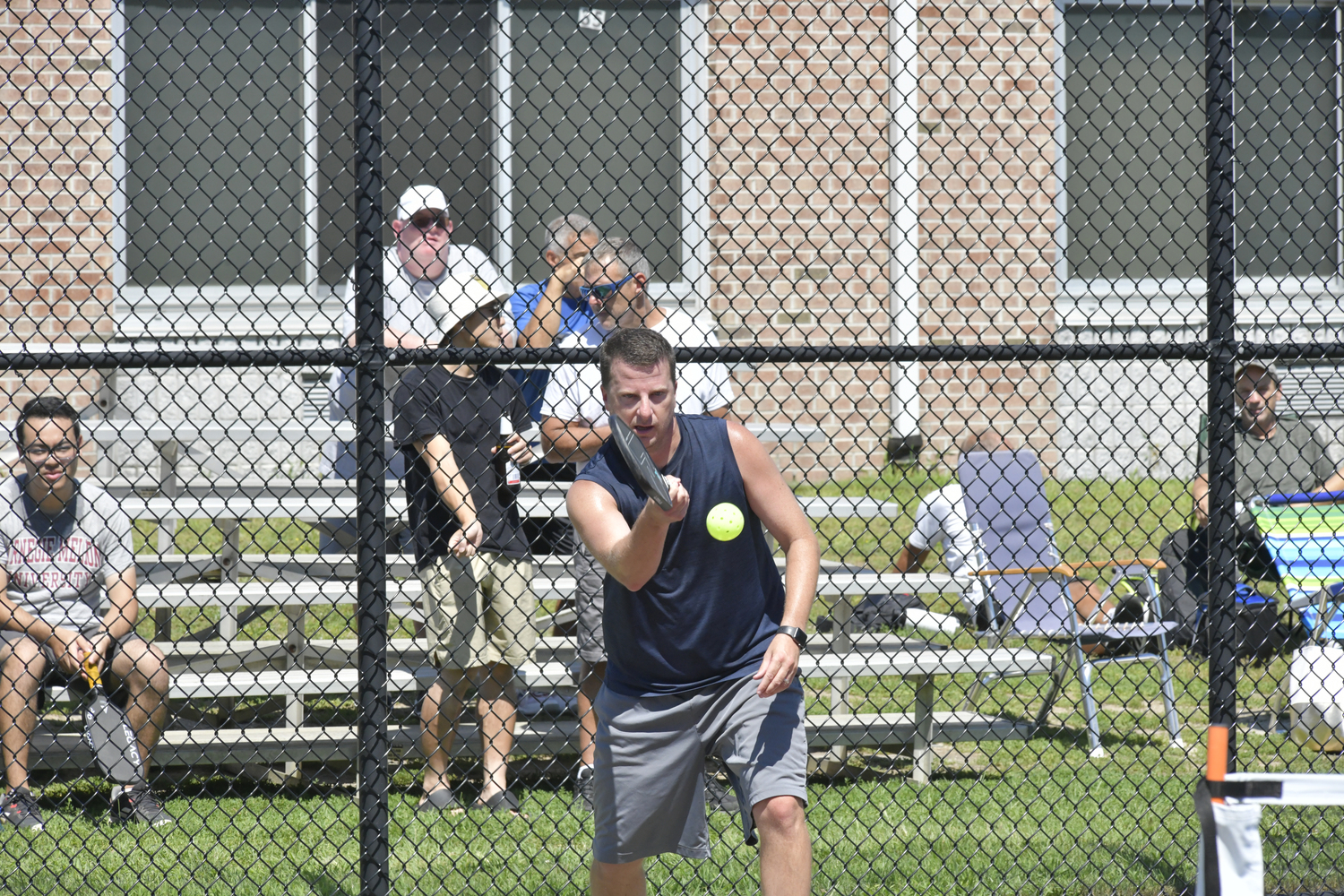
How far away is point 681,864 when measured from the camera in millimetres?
4113

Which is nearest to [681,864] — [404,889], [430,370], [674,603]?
[404,889]

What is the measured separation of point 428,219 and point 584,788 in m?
2.26

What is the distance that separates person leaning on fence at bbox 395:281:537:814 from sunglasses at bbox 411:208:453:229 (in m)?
0.82

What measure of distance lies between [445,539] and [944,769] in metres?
2.17

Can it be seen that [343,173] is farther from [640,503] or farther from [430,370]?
[640,503]

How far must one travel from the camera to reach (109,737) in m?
4.52

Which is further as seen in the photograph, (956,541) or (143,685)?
(956,541)

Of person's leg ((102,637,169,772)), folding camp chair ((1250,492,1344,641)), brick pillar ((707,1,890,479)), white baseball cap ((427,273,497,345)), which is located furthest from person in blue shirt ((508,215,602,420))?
brick pillar ((707,1,890,479))

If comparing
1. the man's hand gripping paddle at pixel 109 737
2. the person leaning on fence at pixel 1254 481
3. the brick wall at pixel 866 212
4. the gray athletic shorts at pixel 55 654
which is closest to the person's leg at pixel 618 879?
the man's hand gripping paddle at pixel 109 737

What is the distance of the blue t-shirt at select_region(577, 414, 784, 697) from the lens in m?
3.11

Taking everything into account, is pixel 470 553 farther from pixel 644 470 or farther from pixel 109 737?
pixel 644 470

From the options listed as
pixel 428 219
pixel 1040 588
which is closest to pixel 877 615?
pixel 1040 588

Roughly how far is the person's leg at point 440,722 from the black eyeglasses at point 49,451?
1.55m

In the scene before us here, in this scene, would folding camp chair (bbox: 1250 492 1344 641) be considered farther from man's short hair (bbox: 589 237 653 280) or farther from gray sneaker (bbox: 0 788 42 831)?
gray sneaker (bbox: 0 788 42 831)
